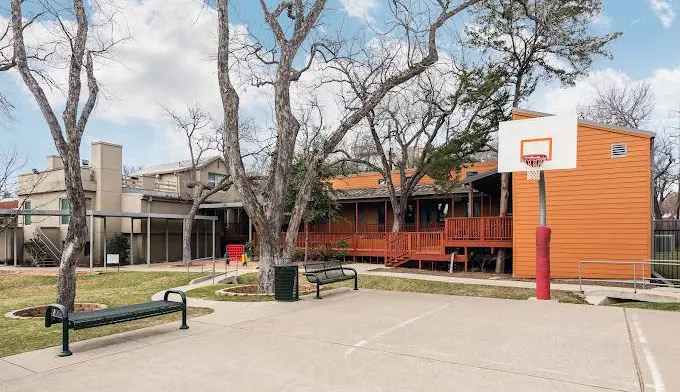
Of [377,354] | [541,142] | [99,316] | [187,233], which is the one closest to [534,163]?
[541,142]

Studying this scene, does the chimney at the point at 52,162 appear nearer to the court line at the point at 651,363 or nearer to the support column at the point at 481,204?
the support column at the point at 481,204

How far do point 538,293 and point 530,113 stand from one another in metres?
7.03

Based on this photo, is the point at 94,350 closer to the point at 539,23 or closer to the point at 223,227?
the point at 539,23

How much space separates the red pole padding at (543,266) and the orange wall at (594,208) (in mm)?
5041

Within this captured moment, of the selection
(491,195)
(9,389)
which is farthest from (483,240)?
(9,389)

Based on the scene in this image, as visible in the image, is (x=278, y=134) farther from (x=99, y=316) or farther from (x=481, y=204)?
(x=481, y=204)

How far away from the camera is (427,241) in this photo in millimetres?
20266

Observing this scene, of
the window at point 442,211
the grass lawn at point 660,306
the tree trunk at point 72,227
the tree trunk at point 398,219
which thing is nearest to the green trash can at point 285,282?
the tree trunk at point 72,227

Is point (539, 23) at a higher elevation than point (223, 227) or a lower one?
higher

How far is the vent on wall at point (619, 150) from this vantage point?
48.4ft

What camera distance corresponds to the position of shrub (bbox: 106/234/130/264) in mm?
24531

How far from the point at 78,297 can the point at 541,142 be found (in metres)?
12.6

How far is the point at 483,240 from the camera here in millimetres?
18219

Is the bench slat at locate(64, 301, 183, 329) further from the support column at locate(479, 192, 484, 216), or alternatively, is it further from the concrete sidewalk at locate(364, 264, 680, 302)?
the support column at locate(479, 192, 484, 216)
